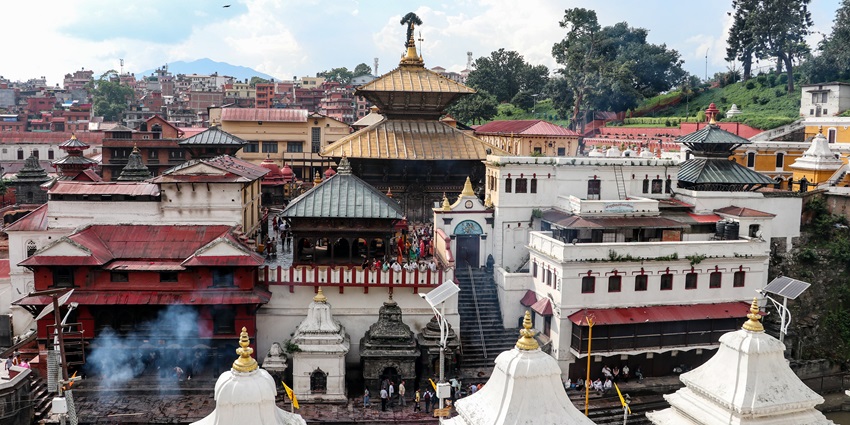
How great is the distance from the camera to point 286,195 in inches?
1921

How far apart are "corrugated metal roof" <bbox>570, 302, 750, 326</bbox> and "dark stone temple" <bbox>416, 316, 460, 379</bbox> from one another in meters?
4.79

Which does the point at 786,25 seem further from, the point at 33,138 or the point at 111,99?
the point at 111,99

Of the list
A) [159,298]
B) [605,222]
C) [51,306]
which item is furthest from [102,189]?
[605,222]

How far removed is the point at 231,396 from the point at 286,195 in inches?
1472

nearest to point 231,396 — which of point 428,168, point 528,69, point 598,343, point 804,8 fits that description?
point 598,343

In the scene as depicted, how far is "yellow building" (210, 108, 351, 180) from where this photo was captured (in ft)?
206

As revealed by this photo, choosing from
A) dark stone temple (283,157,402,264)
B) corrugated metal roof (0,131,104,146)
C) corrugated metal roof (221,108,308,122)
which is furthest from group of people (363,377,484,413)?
corrugated metal roof (0,131,104,146)

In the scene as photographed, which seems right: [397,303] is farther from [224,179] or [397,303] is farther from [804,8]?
[804,8]

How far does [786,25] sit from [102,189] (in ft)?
218

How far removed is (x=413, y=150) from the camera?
127ft

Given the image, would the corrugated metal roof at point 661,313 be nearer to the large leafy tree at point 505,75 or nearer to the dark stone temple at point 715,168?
the dark stone temple at point 715,168

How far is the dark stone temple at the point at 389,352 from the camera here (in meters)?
28.4

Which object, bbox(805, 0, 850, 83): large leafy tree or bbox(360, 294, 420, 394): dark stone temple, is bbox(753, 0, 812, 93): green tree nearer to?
bbox(805, 0, 850, 83): large leafy tree

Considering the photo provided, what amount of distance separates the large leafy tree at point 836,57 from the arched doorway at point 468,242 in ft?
168
